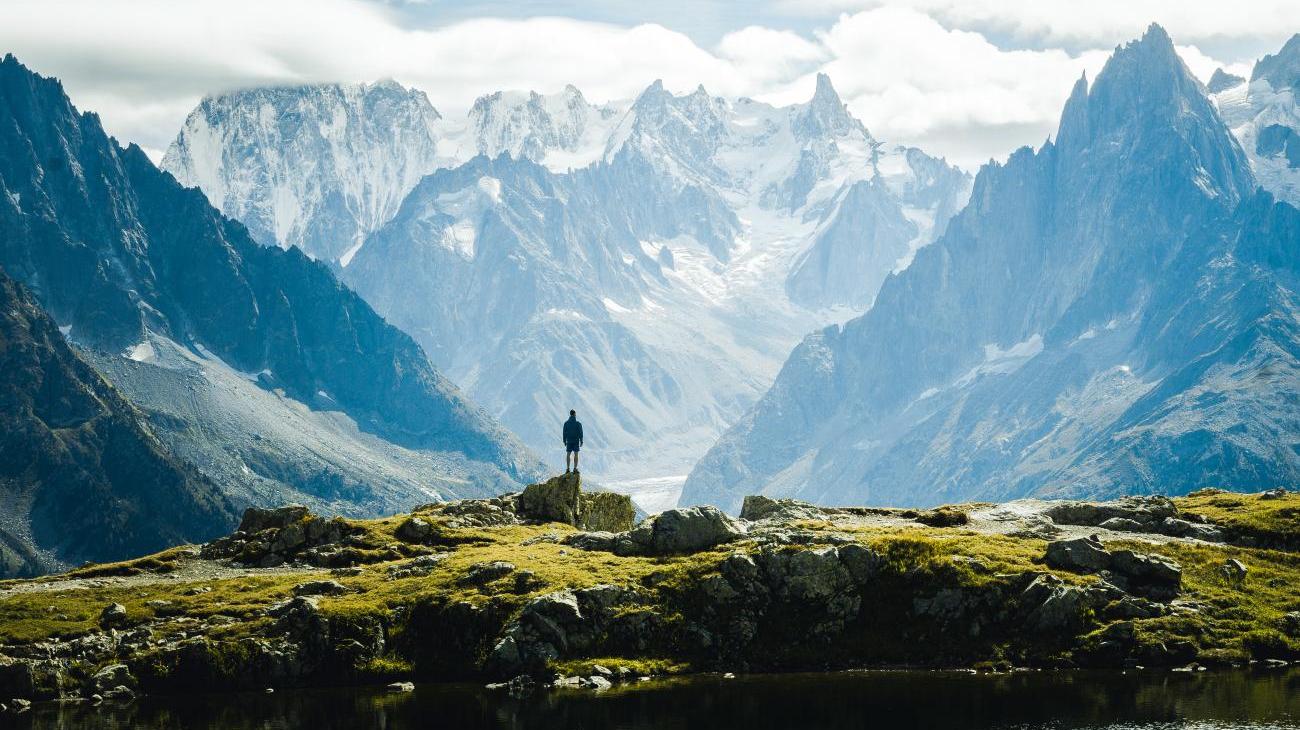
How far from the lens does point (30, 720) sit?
9881cm

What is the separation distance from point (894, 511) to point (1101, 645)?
3600 cm

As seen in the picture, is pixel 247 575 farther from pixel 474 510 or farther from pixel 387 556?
pixel 474 510

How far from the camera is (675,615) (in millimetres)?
112938

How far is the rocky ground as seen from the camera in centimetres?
10888

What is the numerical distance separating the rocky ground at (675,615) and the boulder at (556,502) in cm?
1658

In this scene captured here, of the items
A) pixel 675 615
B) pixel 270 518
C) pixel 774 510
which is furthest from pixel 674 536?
pixel 270 518

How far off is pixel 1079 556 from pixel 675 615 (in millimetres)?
30007

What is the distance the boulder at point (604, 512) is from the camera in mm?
141212

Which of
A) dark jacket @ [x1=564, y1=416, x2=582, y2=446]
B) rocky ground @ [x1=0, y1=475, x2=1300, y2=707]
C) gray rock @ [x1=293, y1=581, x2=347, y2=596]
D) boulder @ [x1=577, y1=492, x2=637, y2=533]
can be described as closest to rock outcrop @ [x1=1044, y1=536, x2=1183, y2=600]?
rocky ground @ [x1=0, y1=475, x2=1300, y2=707]

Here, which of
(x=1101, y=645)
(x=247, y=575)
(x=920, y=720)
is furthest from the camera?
(x=247, y=575)

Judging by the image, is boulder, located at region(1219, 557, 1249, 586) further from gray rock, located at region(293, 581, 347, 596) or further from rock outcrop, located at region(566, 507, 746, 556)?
gray rock, located at region(293, 581, 347, 596)

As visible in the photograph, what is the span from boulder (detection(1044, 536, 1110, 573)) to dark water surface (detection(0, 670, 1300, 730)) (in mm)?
10120

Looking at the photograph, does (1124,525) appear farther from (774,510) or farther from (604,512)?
(604,512)

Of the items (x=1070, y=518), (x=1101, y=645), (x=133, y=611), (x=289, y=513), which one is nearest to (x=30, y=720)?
(x=133, y=611)
